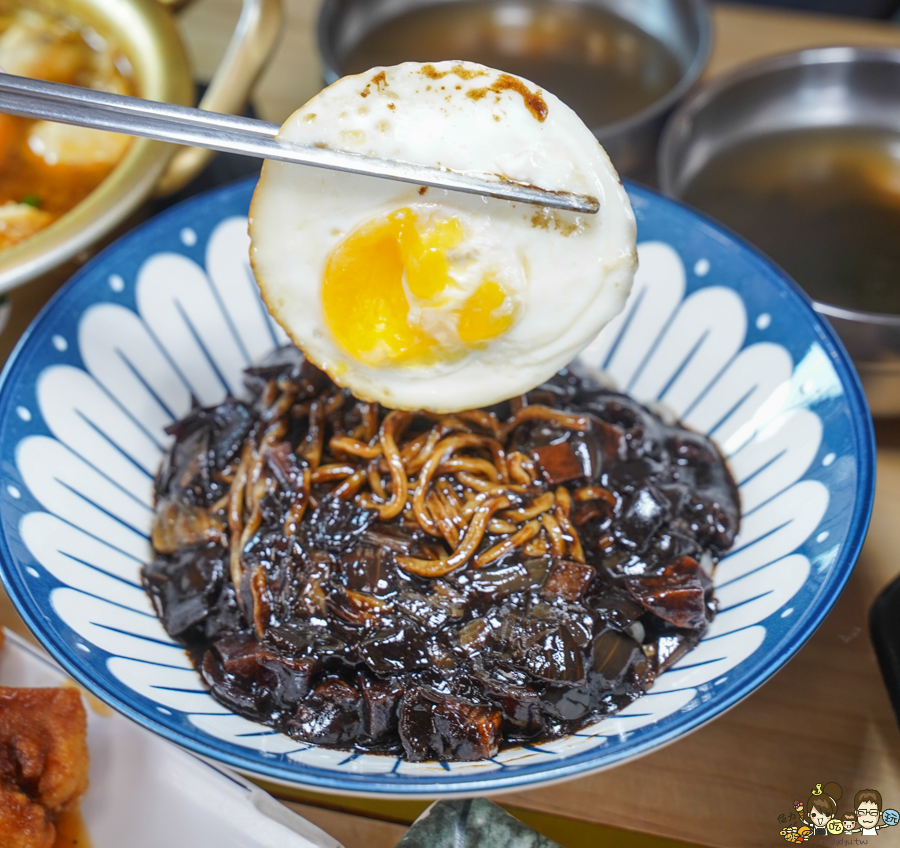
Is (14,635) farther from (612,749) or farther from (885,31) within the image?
(885,31)

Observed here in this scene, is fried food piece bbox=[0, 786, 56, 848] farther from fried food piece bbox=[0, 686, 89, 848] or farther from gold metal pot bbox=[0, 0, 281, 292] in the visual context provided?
gold metal pot bbox=[0, 0, 281, 292]

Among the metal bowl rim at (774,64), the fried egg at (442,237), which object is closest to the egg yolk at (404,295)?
the fried egg at (442,237)

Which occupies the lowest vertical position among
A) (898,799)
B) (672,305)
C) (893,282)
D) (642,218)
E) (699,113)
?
(898,799)

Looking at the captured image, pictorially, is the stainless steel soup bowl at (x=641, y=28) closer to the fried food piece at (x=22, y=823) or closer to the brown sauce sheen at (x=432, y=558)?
the brown sauce sheen at (x=432, y=558)

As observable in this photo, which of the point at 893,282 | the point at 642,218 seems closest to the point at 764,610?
the point at 642,218

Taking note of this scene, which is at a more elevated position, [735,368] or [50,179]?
[50,179]

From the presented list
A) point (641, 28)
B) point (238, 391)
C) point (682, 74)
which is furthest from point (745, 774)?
point (641, 28)

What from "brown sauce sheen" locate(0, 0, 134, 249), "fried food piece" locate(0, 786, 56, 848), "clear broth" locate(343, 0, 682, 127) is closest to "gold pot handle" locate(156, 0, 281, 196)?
"brown sauce sheen" locate(0, 0, 134, 249)
